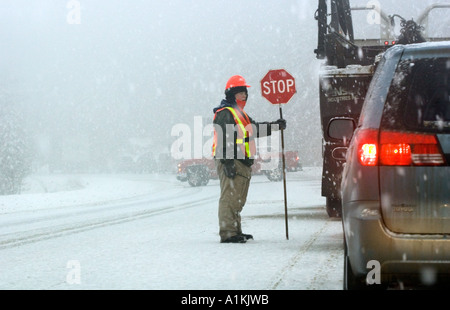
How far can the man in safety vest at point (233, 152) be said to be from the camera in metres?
8.78

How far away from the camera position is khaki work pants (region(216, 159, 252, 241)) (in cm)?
884

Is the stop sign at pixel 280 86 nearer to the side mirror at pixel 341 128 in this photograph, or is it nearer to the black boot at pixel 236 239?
the black boot at pixel 236 239

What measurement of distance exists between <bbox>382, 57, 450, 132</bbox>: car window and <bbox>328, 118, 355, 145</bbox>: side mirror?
3.26ft

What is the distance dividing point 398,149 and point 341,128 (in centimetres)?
146

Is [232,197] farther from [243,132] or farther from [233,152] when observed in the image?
[243,132]

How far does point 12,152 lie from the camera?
90.7m

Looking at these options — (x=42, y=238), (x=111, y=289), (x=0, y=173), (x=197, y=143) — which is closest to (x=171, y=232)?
(x=42, y=238)

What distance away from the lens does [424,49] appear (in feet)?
13.9

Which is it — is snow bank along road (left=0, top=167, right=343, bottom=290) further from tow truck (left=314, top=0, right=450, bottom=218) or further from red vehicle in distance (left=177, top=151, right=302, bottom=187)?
red vehicle in distance (left=177, top=151, right=302, bottom=187)

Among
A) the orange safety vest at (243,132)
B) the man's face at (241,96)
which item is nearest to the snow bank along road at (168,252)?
the orange safety vest at (243,132)
